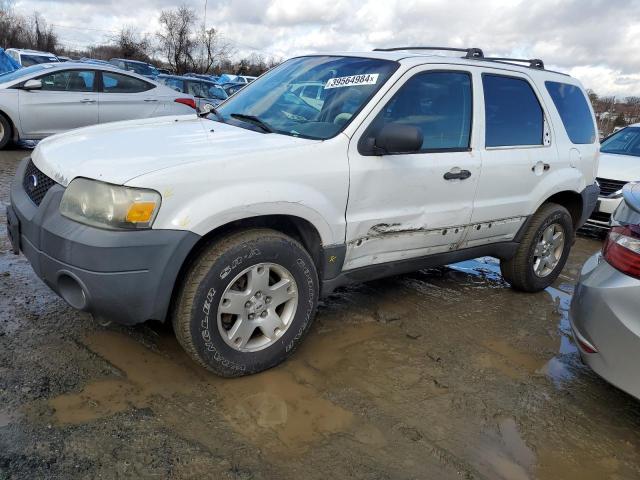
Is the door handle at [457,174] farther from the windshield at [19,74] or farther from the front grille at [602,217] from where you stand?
the windshield at [19,74]

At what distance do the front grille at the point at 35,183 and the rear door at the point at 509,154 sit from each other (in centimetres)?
276

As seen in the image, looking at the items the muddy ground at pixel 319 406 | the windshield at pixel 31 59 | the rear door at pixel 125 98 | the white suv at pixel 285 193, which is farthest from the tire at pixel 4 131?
the windshield at pixel 31 59

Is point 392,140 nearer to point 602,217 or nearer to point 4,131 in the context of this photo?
point 602,217

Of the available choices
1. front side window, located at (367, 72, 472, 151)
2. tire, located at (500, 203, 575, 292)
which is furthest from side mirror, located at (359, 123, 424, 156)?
tire, located at (500, 203, 575, 292)

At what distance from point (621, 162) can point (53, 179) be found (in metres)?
7.40

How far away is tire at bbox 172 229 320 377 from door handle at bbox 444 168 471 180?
1165mm

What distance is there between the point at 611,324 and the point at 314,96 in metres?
2.16

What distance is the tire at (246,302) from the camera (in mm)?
2668

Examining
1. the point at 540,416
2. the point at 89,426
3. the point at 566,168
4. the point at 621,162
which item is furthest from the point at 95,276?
the point at 621,162

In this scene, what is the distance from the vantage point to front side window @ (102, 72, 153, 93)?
9602 millimetres

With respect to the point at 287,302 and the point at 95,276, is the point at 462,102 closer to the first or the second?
the point at 287,302

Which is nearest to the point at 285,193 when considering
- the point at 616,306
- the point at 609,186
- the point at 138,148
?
the point at 138,148

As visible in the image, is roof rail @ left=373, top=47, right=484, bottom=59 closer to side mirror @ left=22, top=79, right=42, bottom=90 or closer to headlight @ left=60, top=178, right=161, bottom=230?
headlight @ left=60, top=178, right=161, bottom=230

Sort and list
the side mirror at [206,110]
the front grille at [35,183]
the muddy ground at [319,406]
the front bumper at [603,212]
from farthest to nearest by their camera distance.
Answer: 1. the front bumper at [603,212]
2. the side mirror at [206,110]
3. the front grille at [35,183]
4. the muddy ground at [319,406]
